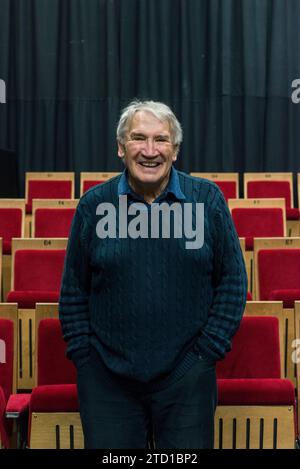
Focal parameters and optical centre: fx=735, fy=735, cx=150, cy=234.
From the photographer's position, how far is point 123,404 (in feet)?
1.82

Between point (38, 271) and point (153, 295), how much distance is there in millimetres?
581

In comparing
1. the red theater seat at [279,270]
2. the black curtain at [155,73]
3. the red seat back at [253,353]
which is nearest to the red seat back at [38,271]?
the red theater seat at [279,270]

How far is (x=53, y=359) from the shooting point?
0.73 meters

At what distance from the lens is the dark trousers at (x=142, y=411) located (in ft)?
1.82

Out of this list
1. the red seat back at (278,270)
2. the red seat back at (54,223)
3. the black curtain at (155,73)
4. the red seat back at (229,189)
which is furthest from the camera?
the black curtain at (155,73)

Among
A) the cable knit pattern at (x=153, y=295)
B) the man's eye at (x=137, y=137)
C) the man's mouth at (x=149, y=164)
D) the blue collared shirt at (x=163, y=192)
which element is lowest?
the cable knit pattern at (x=153, y=295)

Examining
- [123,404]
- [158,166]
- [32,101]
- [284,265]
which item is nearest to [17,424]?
[123,404]

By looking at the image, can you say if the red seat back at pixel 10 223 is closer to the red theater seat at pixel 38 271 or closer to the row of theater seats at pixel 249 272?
the row of theater seats at pixel 249 272

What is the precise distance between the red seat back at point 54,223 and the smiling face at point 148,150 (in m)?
0.87

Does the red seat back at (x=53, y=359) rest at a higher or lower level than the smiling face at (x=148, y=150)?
lower

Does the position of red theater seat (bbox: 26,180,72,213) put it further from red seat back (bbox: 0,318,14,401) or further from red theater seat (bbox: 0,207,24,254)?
red seat back (bbox: 0,318,14,401)

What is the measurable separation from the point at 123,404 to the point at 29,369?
1.37 ft

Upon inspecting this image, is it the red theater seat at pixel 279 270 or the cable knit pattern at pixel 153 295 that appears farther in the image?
the red theater seat at pixel 279 270

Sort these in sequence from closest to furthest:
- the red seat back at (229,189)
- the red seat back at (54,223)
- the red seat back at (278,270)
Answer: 1. the red seat back at (278,270)
2. the red seat back at (54,223)
3. the red seat back at (229,189)
